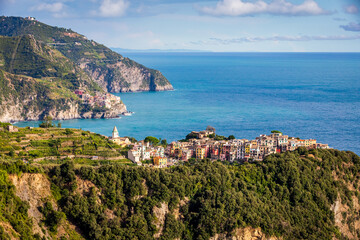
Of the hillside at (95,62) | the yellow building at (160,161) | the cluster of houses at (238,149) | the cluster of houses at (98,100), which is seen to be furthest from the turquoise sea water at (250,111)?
the yellow building at (160,161)

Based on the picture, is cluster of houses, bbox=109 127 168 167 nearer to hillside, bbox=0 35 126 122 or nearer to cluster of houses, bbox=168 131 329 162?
cluster of houses, bbox=168 131 329 162

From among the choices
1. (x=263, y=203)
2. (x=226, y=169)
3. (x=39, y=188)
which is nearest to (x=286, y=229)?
(x=263, y=203)

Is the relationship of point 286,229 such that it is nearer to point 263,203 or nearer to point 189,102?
point 263,203

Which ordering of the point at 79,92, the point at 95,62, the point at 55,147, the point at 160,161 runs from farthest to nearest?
the point at 95,62 < the point at 79,92 < the point at 55,147 < the point at 160,161

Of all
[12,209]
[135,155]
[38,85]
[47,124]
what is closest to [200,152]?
[135,155]

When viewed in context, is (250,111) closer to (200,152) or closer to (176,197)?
(200,152)

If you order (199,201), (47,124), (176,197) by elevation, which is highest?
(47,124)

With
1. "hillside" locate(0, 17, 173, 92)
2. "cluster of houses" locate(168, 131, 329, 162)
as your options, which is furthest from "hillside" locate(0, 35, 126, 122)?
"cluster of houses" locate(168, 131, 329, 162)
